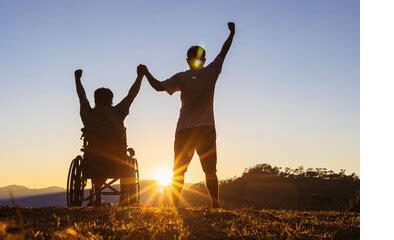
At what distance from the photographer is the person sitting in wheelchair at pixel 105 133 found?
10.7 metres

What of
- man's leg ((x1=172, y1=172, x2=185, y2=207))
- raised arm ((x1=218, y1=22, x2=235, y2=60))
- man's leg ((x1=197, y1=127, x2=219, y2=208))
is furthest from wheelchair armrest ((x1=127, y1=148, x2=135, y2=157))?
raised arm ((x1=218, y1=22, x2=235, y2=60))

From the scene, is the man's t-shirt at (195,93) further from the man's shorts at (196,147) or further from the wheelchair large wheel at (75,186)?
the wheelchair large wheel at (75,186)

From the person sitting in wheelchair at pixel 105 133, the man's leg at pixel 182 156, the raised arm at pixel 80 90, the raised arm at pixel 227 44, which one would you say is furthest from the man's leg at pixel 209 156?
the raised arm at pixel 80 90

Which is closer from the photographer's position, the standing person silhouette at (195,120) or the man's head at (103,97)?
the standing person silhouette at (195,120)

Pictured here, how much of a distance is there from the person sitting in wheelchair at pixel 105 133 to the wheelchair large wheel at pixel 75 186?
24cm

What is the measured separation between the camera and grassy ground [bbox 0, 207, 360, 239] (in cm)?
464

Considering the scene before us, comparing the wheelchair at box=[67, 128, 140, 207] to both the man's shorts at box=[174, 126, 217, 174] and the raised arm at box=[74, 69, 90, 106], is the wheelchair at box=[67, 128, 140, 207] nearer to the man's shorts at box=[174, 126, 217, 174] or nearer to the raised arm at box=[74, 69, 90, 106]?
the raised arm at box=[74, 69, 90, 106]

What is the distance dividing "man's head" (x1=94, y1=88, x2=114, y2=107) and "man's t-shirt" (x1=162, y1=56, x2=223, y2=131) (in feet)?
8.92

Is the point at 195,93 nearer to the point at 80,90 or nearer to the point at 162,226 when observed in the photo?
the point at 80,90

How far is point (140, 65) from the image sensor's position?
28.5 feet

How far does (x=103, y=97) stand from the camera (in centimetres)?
1080

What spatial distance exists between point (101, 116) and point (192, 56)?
299cm

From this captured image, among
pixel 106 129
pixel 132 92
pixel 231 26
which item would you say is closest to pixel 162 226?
pixel 231 26
